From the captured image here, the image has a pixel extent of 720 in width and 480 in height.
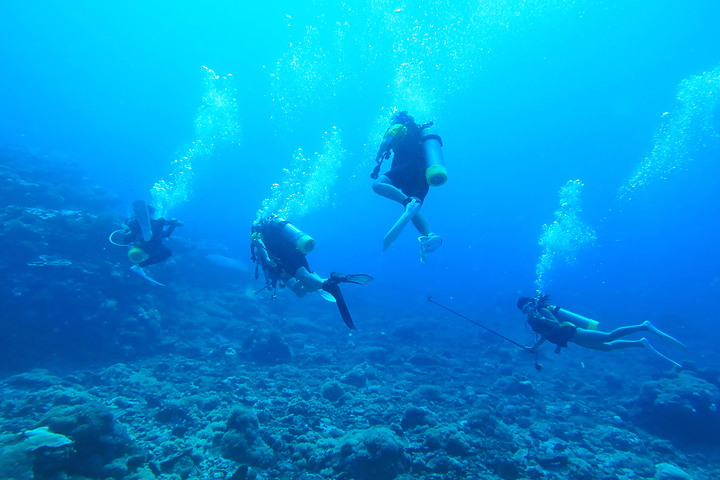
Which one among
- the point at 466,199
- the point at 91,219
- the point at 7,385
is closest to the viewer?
the point at 7,385

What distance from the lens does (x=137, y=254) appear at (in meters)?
9.42

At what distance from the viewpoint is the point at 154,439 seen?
22.5 feet

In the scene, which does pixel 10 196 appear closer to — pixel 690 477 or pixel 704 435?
pixel 690 477

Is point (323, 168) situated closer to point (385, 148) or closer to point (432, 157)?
point (385, 148)

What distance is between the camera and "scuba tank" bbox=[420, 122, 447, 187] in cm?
539

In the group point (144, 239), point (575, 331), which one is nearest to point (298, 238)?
point (144, 239)

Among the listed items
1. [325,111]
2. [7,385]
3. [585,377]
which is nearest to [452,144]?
[325,111]

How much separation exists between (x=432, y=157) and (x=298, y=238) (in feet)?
9.76

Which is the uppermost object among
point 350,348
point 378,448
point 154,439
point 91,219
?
point 91,219

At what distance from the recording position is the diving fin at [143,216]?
929 centimetres

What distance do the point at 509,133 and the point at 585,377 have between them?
71.1 meters

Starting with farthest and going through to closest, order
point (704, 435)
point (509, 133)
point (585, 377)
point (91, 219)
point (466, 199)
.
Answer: point (466, 199) < point (509, 133) < point (585, 377) < point (91, 219) < point (704, 435)

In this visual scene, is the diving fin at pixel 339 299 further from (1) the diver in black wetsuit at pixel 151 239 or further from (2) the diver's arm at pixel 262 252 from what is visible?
(1) the diver in black wetsuit at pixel 151 239

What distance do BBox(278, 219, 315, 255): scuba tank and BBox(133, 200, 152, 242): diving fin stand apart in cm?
442
